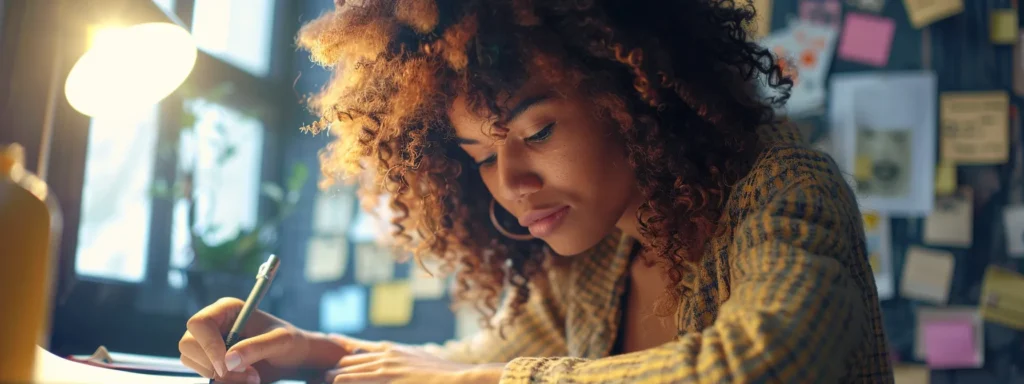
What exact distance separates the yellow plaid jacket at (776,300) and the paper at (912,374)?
990mm

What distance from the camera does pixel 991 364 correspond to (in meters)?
Answer: 1.69

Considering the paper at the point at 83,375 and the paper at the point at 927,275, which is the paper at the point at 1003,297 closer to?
the paper at the point at 927,275

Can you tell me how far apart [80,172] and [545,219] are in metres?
0.81

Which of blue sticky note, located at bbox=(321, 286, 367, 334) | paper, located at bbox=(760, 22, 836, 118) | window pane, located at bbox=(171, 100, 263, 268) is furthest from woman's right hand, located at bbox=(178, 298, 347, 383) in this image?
paper, located at bbox=(760, 22, 836, 118)

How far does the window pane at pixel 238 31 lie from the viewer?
168 cm

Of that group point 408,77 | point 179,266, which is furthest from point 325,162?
point 179,266

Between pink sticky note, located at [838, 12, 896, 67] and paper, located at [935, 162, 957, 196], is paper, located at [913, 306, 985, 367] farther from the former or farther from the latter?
pink sticky note, located at [838, 12, 896, 67]

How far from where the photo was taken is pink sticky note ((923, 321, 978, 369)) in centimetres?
170

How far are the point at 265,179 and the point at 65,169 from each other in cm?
84

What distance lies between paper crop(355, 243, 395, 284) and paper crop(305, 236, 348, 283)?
0.14ft

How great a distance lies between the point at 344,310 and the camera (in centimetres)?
203

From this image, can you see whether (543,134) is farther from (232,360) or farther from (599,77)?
(232,360)

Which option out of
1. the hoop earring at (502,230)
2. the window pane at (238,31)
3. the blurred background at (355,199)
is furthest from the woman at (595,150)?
the window pane at (238,31)

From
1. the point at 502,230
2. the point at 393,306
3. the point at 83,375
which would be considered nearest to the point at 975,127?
the point at 502,230
